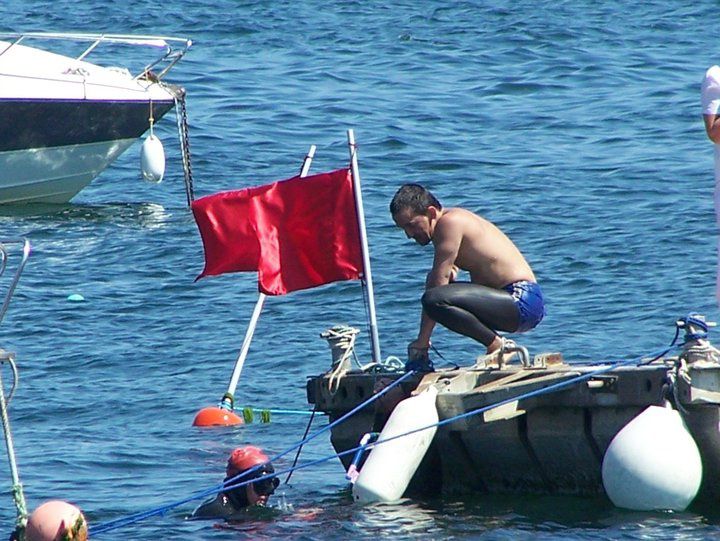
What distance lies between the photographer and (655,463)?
837cm

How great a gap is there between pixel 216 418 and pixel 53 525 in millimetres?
4684

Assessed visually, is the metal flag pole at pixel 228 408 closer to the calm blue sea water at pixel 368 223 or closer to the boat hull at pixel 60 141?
the calm blue sea water at pixel 368 223

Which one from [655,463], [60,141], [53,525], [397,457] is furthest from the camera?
[60,141]

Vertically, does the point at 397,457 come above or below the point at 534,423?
below

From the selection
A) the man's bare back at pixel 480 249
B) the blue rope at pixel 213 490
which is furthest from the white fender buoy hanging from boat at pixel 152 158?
the man's bare back at pixel 480 249

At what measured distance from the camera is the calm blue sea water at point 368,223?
10.9 meters

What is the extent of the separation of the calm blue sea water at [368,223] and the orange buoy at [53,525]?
5.07 ft

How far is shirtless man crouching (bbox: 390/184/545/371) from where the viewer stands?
959cm

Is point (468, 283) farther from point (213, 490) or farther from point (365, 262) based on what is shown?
point (213, 490)

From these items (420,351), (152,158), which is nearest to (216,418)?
(420,351)

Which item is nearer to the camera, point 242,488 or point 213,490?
point 213,490

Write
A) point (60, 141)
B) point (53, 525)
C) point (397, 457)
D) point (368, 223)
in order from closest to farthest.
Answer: point (53, 525)
point (397, 457)
point (368, 223)
point (60, 141)

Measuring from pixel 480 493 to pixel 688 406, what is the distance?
6.05 ft

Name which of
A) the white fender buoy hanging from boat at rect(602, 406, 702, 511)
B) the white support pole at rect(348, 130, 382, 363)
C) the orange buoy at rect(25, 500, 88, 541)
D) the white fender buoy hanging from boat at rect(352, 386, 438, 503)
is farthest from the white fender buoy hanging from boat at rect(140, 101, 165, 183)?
the orange buoy at rect(25, 500, 88, 541)
